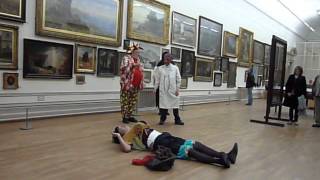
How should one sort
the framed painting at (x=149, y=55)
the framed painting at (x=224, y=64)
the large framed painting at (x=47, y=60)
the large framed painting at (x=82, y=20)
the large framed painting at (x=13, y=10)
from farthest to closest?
the framed painting at (x=224, y=64), the framed painting at (x=149, y=55), the large framed painting at (x=82, y=20), the large framed painting at (x=47, y=60), the large framed painting at (x=13, y=10)

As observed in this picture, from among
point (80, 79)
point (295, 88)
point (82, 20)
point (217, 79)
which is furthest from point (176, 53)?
point (80, 79)

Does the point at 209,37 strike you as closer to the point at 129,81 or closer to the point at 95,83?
the point at 95,83

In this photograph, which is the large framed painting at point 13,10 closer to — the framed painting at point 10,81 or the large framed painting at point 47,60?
the large framed painting at point 47,60

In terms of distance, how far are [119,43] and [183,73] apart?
5.00 meters

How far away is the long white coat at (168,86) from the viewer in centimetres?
1031

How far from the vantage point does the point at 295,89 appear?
12.7m

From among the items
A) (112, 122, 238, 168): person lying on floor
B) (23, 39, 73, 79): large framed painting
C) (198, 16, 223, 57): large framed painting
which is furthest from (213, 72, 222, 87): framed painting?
(112, 122, 238, 168): person lying on floor

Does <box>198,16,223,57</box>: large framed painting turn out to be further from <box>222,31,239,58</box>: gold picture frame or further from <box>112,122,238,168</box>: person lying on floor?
<box>112,122,238,168</box>: person lying on floor

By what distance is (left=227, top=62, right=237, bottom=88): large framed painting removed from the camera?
2206cm

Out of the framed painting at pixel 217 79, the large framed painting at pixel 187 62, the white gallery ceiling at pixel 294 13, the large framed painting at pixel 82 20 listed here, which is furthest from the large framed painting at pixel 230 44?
the large framed painting at pixel 82 20

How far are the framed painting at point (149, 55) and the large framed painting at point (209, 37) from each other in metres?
4.02

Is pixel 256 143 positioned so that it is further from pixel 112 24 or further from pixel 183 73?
pixel 183 73

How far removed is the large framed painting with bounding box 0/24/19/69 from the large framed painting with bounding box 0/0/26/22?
25 centimetres

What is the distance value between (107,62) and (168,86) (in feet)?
9.93
